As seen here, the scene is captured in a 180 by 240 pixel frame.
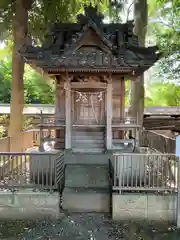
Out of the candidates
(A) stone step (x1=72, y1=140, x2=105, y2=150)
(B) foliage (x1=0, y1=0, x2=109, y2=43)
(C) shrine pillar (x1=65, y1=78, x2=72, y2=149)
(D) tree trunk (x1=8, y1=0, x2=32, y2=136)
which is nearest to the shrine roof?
(C) shrine pillar (x1=65, y1=78, x2=72, y2=149)

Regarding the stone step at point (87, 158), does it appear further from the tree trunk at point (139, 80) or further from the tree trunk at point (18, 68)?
the tree trunk at point (139, 80)

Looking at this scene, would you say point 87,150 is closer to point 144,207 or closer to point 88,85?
point 88,85

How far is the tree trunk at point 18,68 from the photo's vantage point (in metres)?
11.9

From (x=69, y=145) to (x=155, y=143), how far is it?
15.8ft

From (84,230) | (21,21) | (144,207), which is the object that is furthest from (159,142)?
(21,21)

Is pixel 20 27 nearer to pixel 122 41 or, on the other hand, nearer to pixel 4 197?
pixel 122 41

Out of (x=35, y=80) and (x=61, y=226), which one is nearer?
(x=61, y=226)

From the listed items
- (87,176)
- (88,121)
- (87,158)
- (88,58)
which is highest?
(88,58)

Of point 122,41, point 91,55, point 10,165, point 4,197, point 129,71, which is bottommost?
point 4,197

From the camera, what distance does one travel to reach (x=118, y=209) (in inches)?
255

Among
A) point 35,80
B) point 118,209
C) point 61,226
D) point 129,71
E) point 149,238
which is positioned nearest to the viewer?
point 149,238

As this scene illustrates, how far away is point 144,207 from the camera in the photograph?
6461mm

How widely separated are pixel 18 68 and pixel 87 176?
22.6 feet

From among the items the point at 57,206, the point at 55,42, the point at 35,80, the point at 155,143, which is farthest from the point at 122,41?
the point at 35,80
